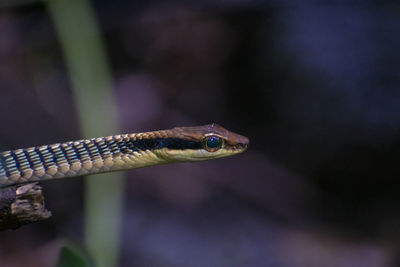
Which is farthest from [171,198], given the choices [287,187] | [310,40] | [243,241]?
[310,40]

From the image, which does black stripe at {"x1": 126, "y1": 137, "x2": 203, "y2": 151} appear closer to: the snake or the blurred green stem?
the snake

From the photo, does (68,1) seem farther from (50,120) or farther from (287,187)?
(287,187)

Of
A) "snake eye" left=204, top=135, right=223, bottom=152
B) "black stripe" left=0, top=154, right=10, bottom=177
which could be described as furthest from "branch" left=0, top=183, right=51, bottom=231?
"snake eye" left=204, top=135, right=223, bottom=152

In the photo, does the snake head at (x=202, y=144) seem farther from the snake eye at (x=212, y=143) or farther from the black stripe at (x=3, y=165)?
the black stripe at (x=3, y=165)

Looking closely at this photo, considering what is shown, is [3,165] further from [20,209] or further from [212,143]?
[212,143]

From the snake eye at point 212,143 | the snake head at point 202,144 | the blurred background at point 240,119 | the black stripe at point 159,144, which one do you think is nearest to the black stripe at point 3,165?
the black stripe at point 159,144

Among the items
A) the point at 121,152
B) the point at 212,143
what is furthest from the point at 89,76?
the point at 212,143
